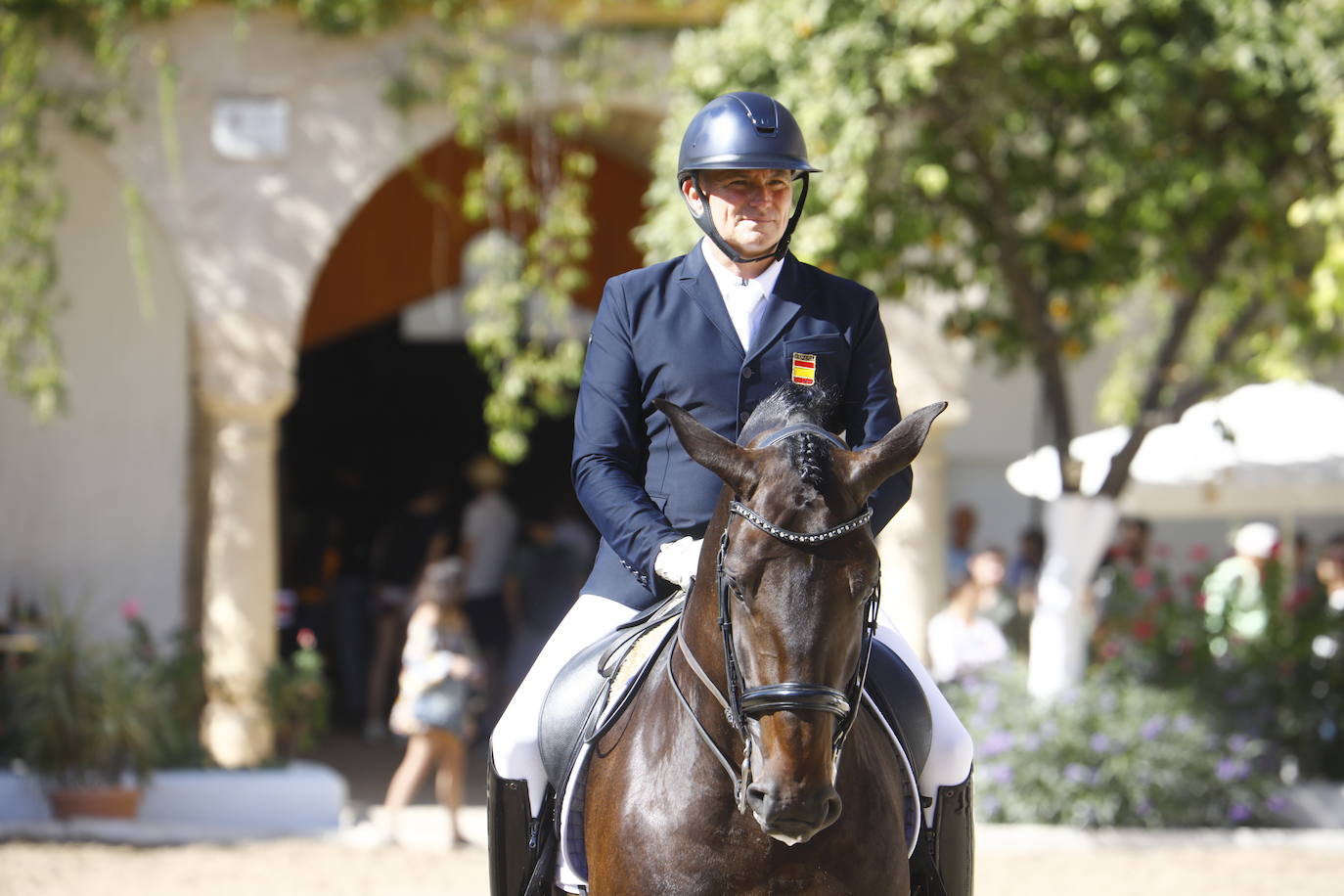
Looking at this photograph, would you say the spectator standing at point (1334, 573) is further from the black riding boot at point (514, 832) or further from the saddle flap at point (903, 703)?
the black riding boot at point (514, 832)

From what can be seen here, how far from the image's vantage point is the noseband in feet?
8.97

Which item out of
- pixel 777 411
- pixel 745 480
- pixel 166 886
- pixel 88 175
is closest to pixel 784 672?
pixel 745 480

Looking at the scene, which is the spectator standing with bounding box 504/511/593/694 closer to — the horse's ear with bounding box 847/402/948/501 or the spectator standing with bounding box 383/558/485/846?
the spectator standing with bounding box 383/558/485/846

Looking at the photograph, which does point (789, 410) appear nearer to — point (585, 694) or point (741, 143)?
point (741, 143)

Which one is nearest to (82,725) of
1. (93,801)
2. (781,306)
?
(93,801)

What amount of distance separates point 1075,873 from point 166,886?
184 inches

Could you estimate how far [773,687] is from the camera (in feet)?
9.02

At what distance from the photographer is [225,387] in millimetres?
10133

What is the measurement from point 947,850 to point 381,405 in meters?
14.5

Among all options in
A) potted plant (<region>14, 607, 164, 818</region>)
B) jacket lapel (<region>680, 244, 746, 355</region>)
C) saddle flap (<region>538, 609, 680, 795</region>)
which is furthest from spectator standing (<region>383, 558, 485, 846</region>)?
jacket lapel (<region>680, 244, 746, 355</region>)

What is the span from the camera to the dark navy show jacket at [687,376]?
3512 millimetres

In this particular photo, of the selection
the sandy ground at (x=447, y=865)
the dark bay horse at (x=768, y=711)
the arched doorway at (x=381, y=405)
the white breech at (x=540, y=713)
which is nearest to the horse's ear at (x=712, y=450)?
the dark bay horse at (x=768, y=711)

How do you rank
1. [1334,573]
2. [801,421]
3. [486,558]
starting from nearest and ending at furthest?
1. [801,421]
2. [1334,573]
3. [486,558]

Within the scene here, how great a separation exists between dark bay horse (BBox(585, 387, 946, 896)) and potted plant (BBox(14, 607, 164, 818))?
265 inches
